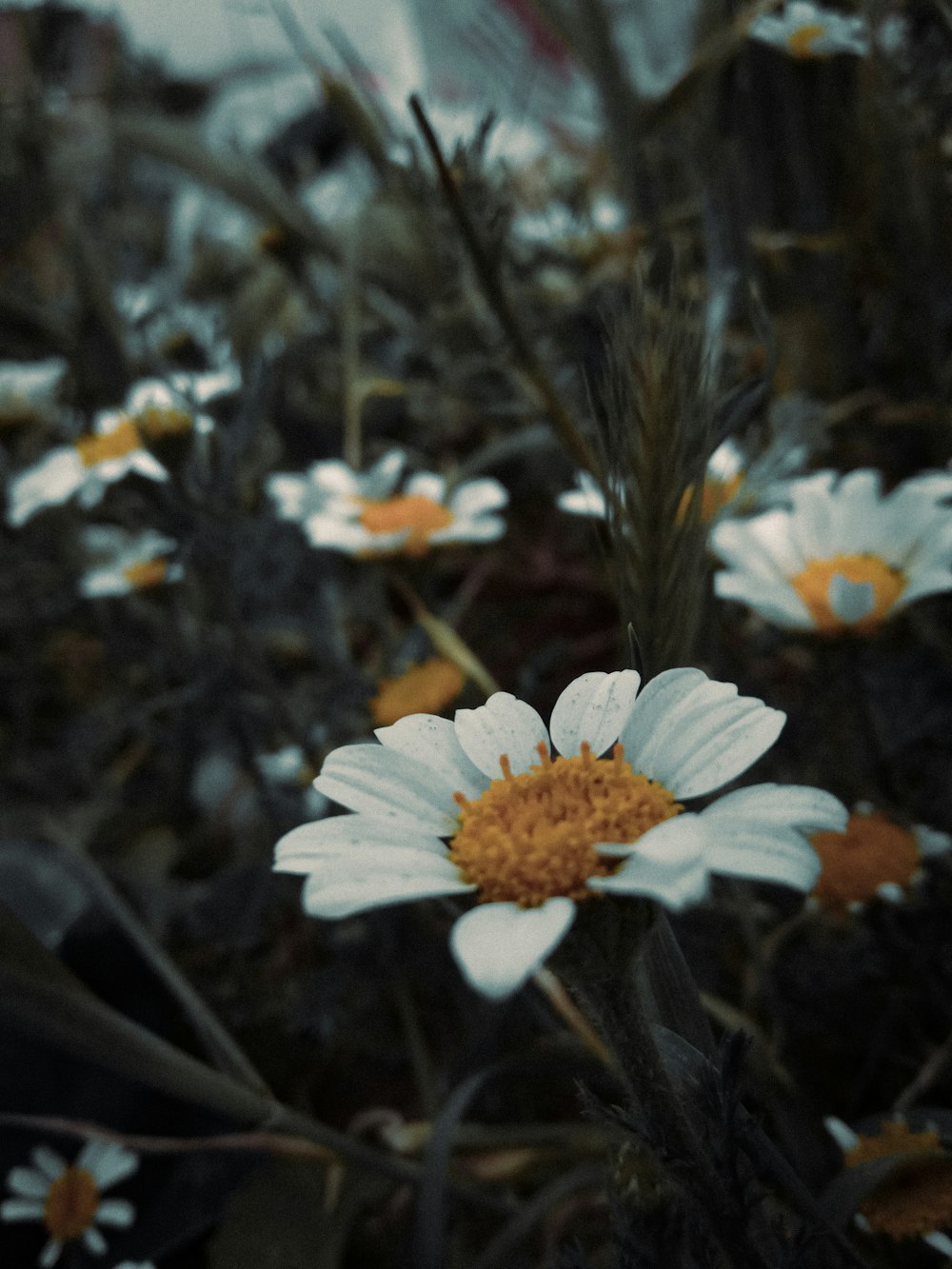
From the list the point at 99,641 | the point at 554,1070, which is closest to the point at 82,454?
the point at 99,641

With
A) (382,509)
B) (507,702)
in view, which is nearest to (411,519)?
(382,509)

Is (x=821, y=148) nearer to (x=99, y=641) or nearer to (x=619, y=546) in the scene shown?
(x=619, y=546)

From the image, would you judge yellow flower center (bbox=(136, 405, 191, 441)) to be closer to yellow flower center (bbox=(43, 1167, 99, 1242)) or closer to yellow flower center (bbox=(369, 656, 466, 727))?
yellow flower center (bbox=(369, 656, 466, 727))

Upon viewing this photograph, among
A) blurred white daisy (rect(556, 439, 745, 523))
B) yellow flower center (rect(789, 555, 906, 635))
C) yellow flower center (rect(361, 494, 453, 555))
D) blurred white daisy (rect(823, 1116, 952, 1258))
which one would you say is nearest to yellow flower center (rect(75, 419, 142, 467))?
yellow flower center (rect(361, 494, 453, 555))

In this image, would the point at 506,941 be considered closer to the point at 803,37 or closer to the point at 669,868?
the point at 669,868

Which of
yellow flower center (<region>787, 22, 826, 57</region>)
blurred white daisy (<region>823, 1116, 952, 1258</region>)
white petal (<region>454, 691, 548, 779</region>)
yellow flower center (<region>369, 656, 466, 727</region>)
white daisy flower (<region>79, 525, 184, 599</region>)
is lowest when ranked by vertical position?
blurred white daisy (<region>823, 1116, 952, 1258</region>)

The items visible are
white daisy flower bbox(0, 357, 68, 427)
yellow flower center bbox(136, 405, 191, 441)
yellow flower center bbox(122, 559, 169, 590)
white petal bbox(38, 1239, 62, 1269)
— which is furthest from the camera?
white daisy flower bbox(0, 357, 68, 427)
